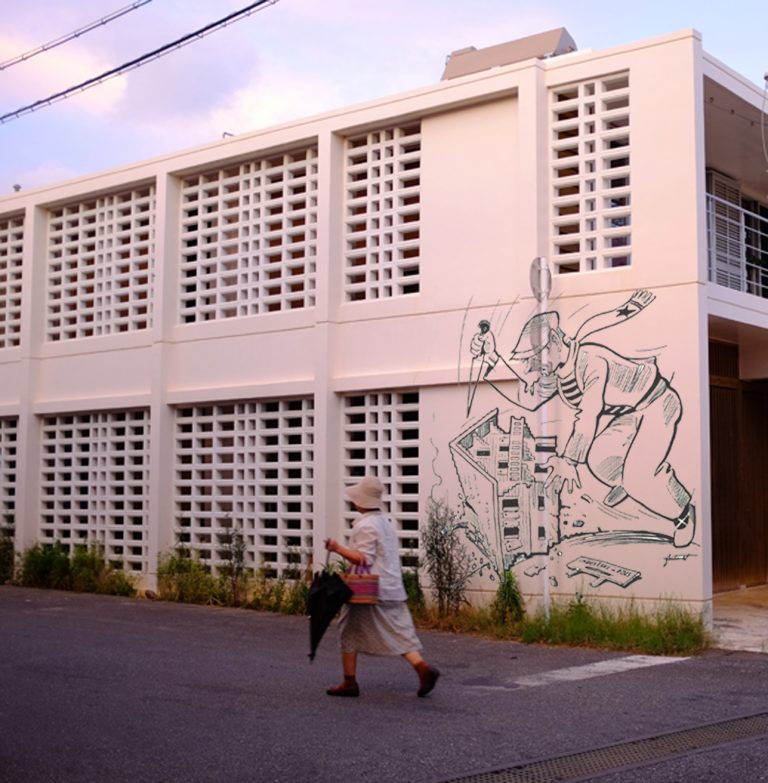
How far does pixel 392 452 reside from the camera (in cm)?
1384

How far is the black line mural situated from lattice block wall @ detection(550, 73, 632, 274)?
704 millimetres

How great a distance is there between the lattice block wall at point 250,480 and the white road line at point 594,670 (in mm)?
4981

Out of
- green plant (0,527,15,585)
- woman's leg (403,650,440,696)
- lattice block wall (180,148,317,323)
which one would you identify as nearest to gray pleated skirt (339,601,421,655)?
woman's leg (403,650,440,696)

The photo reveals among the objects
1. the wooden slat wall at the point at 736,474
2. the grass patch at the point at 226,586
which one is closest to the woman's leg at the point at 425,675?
the grass patch at the point at 226,586

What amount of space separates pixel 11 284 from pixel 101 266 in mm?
2103

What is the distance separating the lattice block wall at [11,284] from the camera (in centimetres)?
1870

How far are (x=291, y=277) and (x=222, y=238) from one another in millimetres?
1479

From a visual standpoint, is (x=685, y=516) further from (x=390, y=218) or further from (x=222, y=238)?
(x=222, y=238)

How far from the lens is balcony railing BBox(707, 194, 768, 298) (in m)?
14.1

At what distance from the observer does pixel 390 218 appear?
14305 millimetres

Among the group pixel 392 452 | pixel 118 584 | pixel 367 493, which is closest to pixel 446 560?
pixel 392 452

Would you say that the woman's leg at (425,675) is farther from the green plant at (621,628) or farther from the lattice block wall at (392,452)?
the lattice block wall at (392,452)

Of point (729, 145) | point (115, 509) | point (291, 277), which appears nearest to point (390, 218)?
point (291, 277)

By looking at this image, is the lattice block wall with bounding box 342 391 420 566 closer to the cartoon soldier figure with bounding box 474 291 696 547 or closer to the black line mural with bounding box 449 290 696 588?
the black line mural with bounding box 449 290 696 588
